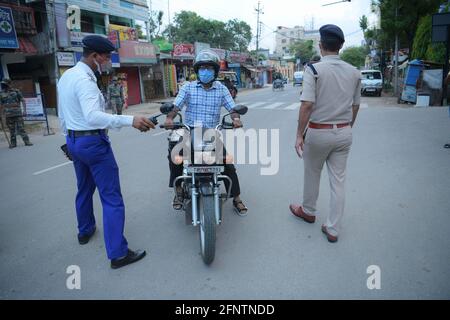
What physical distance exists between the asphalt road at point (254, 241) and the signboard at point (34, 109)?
6.32 m

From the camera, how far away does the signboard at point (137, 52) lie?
69.3ft

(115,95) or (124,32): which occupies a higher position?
(124,32)

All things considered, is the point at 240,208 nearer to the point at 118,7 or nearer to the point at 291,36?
the point at 118,7

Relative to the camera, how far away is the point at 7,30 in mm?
13086

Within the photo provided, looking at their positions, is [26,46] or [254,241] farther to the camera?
[26,46]

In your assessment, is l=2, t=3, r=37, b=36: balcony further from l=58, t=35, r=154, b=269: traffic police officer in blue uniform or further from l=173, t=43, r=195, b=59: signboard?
l=58, t=35, r=154, b=269: traffic police officer in blue uniform

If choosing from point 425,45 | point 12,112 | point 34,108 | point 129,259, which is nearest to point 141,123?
point 129,259

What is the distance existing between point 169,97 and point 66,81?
2598cm

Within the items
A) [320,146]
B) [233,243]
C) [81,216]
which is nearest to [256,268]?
[233,243]

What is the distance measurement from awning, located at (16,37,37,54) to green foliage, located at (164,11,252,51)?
91.4 ft

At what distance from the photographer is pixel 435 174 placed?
521cm

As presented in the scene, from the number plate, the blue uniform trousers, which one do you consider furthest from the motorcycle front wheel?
the blue uniform trousers

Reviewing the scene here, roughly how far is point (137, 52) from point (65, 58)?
687 cm

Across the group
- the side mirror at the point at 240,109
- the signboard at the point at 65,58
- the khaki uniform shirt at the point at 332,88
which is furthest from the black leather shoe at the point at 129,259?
the signboard at the point at 65,58
